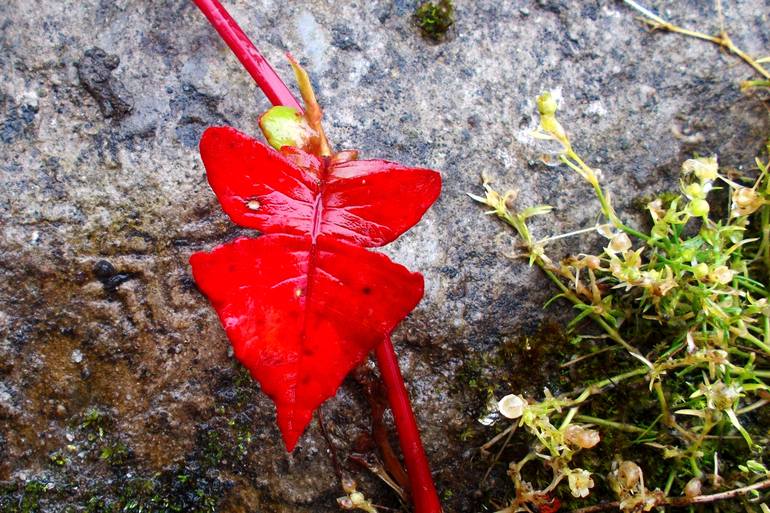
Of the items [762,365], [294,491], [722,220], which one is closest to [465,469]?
[294,491]

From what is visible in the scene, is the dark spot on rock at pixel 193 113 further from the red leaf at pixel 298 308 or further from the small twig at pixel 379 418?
the small twig at pixel 379 418

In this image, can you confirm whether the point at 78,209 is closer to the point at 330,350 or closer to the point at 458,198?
the point at 330,350

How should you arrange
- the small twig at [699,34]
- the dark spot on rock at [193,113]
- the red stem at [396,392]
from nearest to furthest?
the red stem at [396,392] → the dark spot on rock at [193,113] → the small twig at [699,34]

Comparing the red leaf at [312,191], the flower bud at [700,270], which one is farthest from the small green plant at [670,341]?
the red leaf at [312,191]

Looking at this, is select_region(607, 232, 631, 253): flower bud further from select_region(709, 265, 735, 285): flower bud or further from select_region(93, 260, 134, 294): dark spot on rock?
select_region(93, 260, 134, 294): dark spot on rock

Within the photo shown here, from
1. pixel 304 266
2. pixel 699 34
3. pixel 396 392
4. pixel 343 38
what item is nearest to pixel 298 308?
pixel 304 266

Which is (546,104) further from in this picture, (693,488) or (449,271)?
(693,488)
